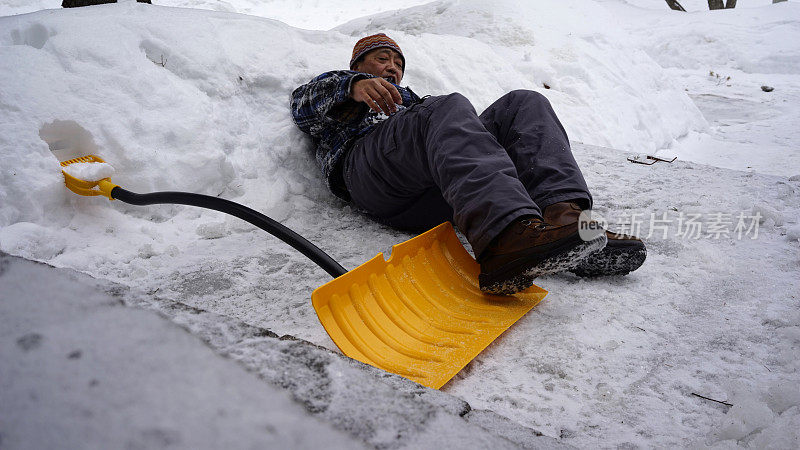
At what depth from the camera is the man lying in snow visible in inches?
57.9

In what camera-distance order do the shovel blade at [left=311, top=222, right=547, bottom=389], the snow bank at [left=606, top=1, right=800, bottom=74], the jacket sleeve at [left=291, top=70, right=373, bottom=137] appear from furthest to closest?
the snow bank at [left=606, top=1, right=800, bottom=74] → the jacket sleeve at [left=291, top=70, right=373, bottom=137] → the shovel blade at [left=311, top=222, right=547, bottom=389]

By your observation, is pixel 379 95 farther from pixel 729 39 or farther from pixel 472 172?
pixel 729 39

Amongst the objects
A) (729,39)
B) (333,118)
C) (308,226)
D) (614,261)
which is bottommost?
(729,39)

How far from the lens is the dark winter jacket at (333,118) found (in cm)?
214

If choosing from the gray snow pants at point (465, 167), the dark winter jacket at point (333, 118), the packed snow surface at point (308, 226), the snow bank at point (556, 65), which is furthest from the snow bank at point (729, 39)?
the dark winter jacket at point (333, 118)

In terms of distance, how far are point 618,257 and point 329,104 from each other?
129cm

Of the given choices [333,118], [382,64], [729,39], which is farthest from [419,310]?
[729,39]

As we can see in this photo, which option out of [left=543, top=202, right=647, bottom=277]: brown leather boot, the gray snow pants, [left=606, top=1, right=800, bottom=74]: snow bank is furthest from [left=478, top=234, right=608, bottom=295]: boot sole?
[left=606, top=1, right=800, bottom=74]: snow bank

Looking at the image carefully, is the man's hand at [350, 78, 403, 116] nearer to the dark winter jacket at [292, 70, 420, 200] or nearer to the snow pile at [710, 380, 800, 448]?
the dark winter jacket at [292, 70, 420, 200]

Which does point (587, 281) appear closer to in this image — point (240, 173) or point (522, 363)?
point (522, 363)

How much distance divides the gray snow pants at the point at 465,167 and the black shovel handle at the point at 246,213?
16.9 inches

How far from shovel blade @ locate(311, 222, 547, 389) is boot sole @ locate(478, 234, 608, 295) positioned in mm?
88

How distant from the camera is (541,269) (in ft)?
4.70

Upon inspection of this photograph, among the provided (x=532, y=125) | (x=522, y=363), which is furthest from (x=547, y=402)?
(x=532, y=125)
